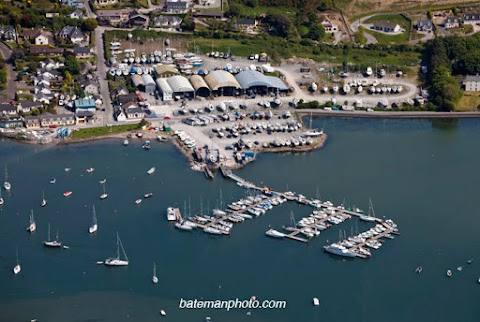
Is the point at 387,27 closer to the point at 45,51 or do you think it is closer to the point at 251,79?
the point at 251,79

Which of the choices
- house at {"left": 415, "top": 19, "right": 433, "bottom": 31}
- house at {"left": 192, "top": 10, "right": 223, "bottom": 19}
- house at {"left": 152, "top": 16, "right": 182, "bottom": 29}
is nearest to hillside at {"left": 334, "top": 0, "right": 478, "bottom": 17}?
house at {"left": 415, "top": 19, "right": 433, "bottom": 31}

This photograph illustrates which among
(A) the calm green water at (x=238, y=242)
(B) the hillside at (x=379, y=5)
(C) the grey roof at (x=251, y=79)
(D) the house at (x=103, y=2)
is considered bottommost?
(A) the calm green water at (x=238, y=242)

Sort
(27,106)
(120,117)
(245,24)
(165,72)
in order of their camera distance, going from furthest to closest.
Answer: (245,24)
(165,72)
(27,106)
(120,117)

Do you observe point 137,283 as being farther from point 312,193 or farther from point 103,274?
point 312,193

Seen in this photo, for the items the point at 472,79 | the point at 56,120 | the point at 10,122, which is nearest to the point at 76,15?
the point at 56,120

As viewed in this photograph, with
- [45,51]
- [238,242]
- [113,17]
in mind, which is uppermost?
[113,17]

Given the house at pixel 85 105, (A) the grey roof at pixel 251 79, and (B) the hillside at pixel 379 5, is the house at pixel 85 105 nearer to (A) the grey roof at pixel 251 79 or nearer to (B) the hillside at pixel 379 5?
(A) the grey roof at pixel 251 79

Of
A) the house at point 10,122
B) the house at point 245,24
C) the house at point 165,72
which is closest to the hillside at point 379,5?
the house at point 245,24

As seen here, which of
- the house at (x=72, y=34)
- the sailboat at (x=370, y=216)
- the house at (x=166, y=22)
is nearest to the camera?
the sailboat at (x=370, y=216)

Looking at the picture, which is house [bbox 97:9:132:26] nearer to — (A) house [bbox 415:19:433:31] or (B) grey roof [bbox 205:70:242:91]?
(B) grey roof [bbox 205:70:242:91]
